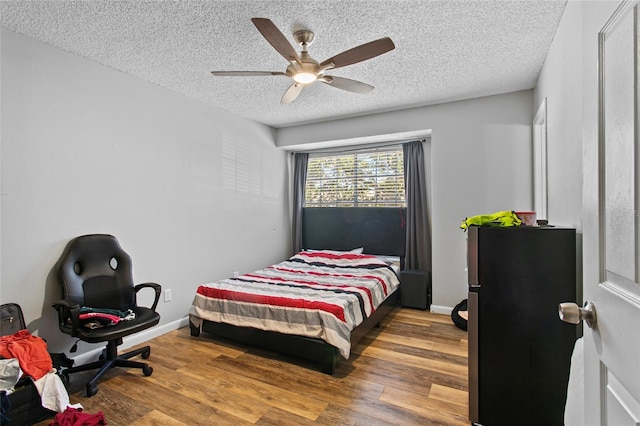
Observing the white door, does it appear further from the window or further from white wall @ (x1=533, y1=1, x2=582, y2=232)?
the window

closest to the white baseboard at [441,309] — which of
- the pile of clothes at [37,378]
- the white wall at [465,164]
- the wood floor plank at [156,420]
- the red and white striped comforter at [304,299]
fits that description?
the white wall at [465,164]

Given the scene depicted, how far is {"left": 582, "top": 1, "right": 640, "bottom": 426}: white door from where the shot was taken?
0.65 metres

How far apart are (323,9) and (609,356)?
2.20m

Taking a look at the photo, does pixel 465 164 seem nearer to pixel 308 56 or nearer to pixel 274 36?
pixel 308 56

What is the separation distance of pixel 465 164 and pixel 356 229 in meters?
1.76

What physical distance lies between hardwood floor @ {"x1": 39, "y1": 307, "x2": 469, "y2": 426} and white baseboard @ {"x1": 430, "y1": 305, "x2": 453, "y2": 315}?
31.4 inches

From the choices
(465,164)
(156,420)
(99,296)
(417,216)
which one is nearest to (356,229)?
(417,216)

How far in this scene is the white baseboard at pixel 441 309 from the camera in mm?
3963

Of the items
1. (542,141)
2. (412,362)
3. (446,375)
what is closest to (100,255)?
(412,362)

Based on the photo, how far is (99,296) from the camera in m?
2.68

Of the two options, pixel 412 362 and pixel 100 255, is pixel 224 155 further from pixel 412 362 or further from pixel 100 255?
pixel 412 362

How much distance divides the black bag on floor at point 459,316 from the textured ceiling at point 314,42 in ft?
7.97

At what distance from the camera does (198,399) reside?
222 cm

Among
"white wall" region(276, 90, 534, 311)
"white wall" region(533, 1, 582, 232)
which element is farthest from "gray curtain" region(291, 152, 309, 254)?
"white wall" region(533, 1, 582, 232)
